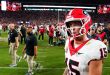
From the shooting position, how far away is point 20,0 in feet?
192

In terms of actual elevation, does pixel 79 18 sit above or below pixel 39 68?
above

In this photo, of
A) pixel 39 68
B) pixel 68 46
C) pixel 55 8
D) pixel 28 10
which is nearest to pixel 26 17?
pixel 28 10

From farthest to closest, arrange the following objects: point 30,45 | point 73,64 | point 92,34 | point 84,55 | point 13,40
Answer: point 13,40 < point 30,45 < point 92,34 < point 73,64 < point 84,55

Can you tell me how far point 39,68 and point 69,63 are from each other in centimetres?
995

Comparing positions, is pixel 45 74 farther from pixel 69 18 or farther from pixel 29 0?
pixel 29 0

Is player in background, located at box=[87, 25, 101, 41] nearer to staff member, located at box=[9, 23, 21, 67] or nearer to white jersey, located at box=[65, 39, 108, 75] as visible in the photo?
white jersey, located at box=[65, 39, 108, 75]

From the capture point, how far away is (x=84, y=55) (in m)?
4.11

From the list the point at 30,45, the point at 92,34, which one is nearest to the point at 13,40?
the point at 30,45

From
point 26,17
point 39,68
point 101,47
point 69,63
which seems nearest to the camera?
point 101,47

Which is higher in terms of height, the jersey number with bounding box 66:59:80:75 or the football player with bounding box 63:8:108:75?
the football player with bounding box 63:8:108:75

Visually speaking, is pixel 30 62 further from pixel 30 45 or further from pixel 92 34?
pixel 92 34

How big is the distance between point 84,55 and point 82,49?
0.33 feet

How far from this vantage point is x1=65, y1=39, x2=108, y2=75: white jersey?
13.1 ft

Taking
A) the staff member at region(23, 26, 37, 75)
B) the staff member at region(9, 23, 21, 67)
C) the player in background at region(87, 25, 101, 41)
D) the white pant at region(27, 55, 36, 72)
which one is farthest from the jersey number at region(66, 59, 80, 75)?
the staff member at region(9, 23, 21, 67)
